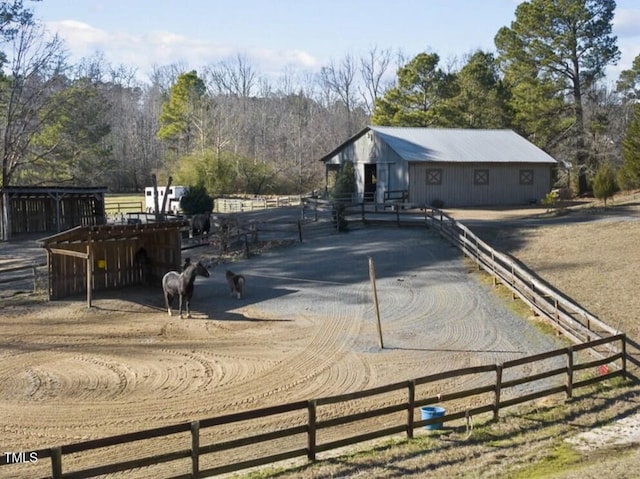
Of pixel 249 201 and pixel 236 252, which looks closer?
pixel 236 252

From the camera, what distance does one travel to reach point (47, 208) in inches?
1469

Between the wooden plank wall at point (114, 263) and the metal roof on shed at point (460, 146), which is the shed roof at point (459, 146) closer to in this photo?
Result: the metal roof on shed at point (460, 146)

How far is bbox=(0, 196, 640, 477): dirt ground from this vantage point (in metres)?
12.0

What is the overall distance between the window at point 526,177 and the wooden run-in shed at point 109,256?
2361 centimetres

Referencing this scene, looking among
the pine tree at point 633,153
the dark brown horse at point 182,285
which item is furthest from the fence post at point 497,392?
the pine tree at point 633,153

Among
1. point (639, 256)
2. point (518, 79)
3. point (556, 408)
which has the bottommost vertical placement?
point (556, 408)

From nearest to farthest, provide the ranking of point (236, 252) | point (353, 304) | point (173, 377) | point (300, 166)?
point (173, 377), point (353, 304), point (236, 252), point (300, 166)

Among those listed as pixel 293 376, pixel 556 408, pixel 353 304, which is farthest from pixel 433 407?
pixel 353 304

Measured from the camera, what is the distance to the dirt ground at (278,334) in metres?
12.0

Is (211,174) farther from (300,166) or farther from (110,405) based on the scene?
(110,405)

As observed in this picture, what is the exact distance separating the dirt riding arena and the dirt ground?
4 cm

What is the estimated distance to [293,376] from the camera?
534 inches

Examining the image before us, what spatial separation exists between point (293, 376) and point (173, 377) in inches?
88.4

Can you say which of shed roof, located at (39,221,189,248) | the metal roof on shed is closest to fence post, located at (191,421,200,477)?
shed roof, located at (39,221,189,248)
